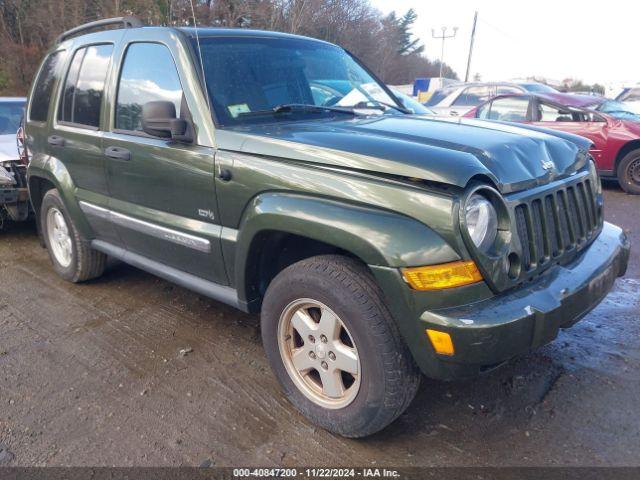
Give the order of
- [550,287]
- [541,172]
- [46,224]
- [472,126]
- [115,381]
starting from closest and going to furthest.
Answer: [550,287]
[541,172]
[472,126]
[115,381]
[46,224]

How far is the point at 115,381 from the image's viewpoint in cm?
315

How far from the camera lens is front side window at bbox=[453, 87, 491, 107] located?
1141 centimetres

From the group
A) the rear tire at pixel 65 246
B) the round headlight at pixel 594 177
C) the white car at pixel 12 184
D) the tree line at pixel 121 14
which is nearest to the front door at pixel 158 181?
the rear tire at pixel 65 246

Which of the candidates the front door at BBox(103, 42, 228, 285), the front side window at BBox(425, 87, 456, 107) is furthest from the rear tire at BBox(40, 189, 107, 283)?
the front side window at BBox(425, 87, 456, 107)

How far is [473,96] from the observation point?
11.6 metres

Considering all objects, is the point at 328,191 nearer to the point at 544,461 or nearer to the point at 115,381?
the point at 544,461

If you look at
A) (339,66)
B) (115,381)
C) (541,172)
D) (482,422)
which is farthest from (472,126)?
(115,381)

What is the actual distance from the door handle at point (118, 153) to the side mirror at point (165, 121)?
1.75ft

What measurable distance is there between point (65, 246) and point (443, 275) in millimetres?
3756

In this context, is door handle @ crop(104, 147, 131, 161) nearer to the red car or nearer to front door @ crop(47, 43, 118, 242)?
front door @ crop(47, 43, 118, 242)

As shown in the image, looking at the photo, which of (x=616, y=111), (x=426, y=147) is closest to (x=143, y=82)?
(x=426, y=147)

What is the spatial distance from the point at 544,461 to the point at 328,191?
1557 millimetres

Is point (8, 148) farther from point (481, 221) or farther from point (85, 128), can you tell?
point (481, 221)

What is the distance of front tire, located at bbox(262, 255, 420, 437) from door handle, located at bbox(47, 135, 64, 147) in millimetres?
2439
